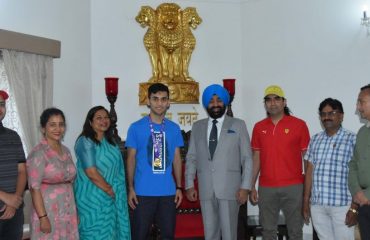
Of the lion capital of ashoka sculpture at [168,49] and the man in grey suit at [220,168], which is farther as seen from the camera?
the lion capital of ashoka sculpture at [168,49]

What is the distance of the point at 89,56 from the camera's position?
206 inches

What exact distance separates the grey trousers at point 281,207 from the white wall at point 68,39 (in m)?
2.24

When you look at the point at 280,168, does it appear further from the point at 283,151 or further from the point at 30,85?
the point at 30,85

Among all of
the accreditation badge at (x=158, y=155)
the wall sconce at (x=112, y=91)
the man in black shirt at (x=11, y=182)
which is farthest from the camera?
the wall sconce at (x=112, y=91)

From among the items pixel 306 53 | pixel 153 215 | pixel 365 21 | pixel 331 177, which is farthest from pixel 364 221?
pixel 306 53

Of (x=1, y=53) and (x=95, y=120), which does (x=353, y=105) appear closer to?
(x=95, y=120)

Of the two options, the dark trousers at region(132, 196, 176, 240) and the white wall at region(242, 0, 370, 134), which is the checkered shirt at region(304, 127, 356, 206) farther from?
the white wall at region(242, 0, 370, 134)

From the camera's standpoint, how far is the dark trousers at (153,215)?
3414 mm

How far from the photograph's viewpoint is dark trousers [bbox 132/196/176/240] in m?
3.41

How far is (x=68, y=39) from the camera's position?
4.93 meters

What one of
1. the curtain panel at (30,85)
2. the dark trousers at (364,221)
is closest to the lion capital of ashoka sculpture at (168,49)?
the curtain panel at (30,85)

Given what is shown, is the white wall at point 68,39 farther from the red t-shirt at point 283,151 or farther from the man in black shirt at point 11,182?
the red t-shirt at point 283,151

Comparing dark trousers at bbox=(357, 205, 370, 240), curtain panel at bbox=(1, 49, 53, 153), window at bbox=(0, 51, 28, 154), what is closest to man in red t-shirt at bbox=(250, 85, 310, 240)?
dark trousers at bbox=(357, 205, 370, 240)

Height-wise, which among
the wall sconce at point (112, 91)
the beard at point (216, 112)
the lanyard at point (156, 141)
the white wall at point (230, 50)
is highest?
the white wall at point (230, 50)
